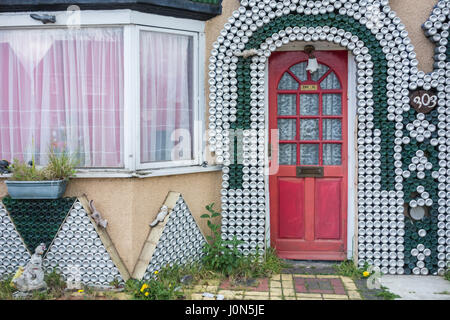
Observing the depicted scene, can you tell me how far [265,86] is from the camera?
18.8ft

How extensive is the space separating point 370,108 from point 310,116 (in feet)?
2.53

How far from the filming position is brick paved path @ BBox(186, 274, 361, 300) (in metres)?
4.70

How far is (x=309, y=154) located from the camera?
5.79 m

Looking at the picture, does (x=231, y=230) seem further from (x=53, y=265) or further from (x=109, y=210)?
(x=53, y=265)

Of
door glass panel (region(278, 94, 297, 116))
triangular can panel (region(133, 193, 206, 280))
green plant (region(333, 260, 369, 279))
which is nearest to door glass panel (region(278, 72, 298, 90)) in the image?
door glass panel (region(278, 94, 297, 116))

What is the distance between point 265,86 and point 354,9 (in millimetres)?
1390

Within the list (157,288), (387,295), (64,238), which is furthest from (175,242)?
(387,295)

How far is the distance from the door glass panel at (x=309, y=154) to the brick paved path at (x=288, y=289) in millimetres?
1445

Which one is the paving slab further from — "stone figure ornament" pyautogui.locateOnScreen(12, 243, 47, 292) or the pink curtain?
"stone figure ornament" pyautogui.locateOnScreen(12, 243, 47, 292)

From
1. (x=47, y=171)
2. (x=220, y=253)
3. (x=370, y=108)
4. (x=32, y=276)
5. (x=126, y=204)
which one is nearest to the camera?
(x=32, y=276)

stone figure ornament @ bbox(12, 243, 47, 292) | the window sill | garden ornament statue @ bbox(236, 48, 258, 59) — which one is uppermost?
garden ornament statue @ bbox(236, 48, 258, 59)

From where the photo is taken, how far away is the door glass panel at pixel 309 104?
18.9 ft

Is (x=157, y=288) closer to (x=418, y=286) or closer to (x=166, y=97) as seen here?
(x=166, y=97)

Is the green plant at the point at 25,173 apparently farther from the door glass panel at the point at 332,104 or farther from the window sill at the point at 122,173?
the door glass panel at the point at 332,104
